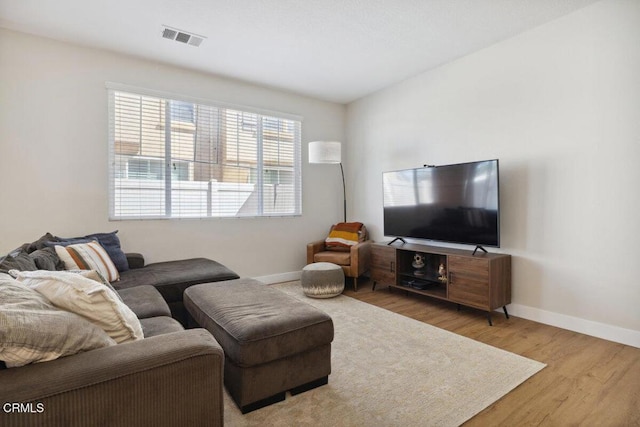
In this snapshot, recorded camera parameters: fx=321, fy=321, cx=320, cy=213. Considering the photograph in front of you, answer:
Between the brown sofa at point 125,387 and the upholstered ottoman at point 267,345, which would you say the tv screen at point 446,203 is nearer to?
the upholstered ottoman at point 267,345

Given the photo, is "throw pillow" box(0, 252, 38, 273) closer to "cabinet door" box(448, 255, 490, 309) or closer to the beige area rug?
the beige area rug

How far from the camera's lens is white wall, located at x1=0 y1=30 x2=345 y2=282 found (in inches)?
115

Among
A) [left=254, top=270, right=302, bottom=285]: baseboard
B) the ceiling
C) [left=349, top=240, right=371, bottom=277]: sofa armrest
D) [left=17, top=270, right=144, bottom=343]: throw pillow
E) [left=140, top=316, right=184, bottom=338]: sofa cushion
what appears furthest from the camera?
[left=254, top=270, right=302, bottom=285]: baseboard

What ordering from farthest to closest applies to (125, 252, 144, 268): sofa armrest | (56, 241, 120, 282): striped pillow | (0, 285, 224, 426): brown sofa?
(125, 252, 144, 268): sofa armrest, (56, 241, 120, 282): striped pillow, (0, 285, 224, 426): brown sofa

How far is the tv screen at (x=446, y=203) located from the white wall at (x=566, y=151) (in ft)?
0.97

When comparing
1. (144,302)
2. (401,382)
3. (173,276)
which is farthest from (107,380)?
(173,276)

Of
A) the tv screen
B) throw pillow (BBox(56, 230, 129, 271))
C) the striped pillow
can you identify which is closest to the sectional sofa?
the striped pillow

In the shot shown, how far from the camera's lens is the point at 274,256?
4.49 meters

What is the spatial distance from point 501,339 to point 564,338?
0.51 m

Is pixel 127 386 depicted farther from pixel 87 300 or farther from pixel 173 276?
pixel 173 276

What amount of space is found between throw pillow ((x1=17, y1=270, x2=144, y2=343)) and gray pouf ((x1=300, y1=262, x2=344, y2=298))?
8.16 ft

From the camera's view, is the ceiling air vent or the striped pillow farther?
the ceiling air vent

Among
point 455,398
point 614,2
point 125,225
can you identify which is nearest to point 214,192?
point 125,225

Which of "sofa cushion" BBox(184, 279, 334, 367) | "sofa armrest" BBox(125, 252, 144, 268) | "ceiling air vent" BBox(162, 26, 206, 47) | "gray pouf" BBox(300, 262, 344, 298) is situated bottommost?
"gray pouf" BBox(300, 262, 344, 298)
